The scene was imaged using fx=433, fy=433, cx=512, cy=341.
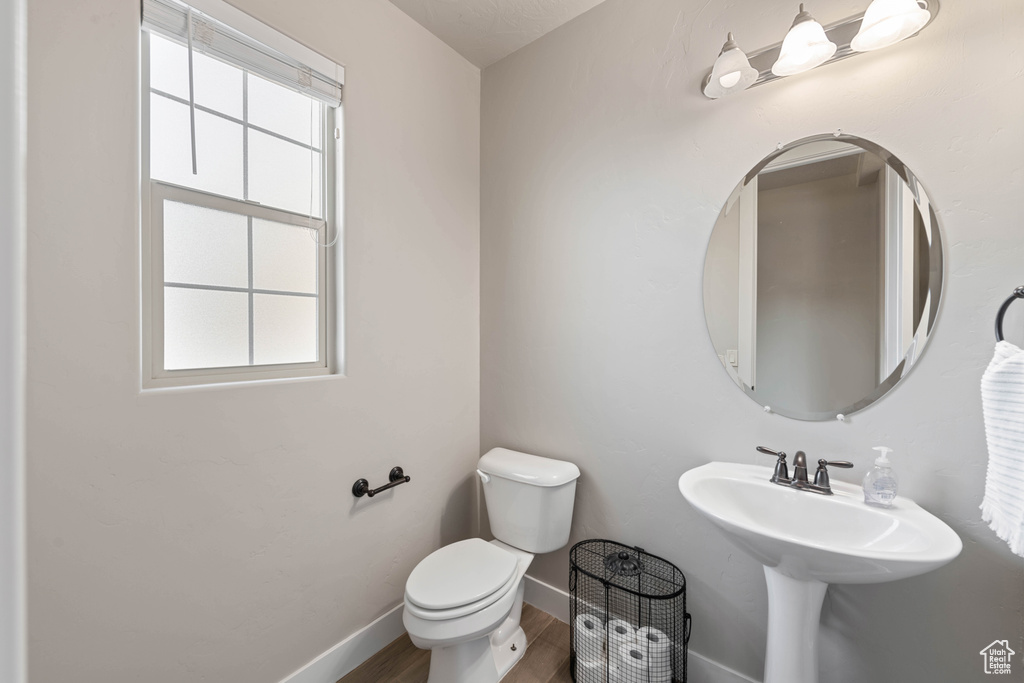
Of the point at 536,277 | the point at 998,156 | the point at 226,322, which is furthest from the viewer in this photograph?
the point at 536,277

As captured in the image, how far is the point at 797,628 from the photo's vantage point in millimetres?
1135

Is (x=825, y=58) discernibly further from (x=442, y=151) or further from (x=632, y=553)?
(x=632, y=553)

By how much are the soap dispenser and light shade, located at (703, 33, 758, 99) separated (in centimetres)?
112

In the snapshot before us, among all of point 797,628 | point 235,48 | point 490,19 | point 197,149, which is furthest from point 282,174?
point 797,628

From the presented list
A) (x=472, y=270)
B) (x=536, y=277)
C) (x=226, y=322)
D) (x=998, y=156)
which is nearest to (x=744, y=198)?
(x=998, y=156)

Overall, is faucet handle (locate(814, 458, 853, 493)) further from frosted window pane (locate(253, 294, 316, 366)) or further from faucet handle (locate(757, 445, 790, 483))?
frosted window pane (locate(253, 294, 316, 366))

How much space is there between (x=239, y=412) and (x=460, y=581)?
0.86m

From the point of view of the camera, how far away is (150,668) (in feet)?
3.70

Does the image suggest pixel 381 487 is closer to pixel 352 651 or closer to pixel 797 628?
pixel 352 651

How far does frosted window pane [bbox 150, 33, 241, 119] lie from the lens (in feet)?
3.84

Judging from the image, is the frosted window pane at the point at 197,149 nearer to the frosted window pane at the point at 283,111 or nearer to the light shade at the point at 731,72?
the frosted window pane at the point at 283,111

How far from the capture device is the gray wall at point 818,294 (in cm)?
123

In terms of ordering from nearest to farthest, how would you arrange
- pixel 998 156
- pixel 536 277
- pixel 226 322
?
1. pixel 998 156
2. pixel 226 322
3. pixel 536 277

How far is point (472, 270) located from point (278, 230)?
864 millimetres
